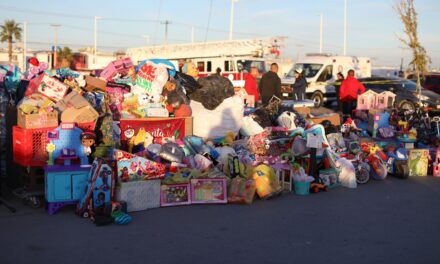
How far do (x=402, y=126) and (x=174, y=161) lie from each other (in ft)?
19.6

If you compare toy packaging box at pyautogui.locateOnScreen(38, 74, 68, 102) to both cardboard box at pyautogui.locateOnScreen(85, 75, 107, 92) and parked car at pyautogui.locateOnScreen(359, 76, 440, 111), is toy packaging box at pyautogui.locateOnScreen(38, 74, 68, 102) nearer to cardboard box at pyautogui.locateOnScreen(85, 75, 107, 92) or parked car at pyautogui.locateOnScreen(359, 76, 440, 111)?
cardboard box at pyautogui.locateOnScreen(85, 75, 107, 92)

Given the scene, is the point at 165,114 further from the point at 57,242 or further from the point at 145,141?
the point at 57,242

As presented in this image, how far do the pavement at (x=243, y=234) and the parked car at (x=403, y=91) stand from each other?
42.6 feet

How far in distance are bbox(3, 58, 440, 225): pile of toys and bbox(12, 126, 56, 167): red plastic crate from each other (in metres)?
0.01

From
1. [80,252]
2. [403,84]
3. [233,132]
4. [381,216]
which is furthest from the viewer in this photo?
[403,84]

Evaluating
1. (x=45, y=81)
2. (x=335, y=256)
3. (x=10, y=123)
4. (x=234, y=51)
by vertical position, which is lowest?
(x=335, y=256)

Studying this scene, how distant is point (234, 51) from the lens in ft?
88.8

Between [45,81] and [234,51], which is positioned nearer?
[45,81]

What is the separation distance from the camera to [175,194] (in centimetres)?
770

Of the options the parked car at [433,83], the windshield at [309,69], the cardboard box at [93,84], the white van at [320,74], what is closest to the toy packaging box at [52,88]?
the cardboard box at [93,84]

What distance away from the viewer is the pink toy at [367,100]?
14797 millimetres

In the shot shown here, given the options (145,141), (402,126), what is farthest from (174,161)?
(402,126)

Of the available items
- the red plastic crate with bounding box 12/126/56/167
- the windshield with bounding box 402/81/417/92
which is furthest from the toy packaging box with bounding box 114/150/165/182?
the windshield with bounding box 402/81/417/92

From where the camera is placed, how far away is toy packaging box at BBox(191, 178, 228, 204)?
780 centimetres
